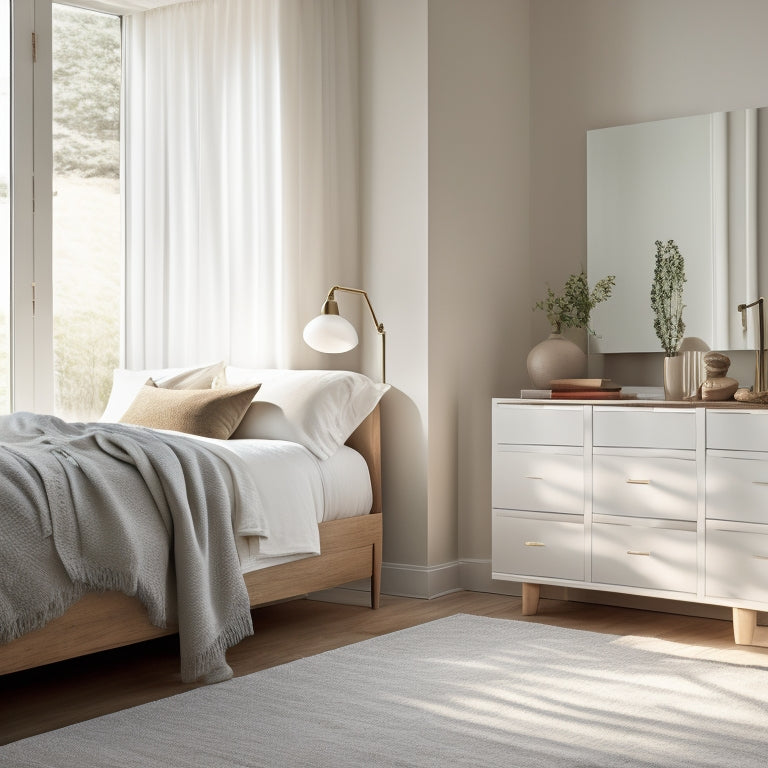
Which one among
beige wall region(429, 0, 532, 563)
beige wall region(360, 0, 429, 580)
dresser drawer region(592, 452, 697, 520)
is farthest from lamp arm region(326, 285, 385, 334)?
dresser drawer region(592, 452, 697, 520)

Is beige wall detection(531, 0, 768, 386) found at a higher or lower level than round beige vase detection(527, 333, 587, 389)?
higher

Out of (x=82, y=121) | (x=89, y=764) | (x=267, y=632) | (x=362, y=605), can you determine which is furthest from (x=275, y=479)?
(x=82, y=121)

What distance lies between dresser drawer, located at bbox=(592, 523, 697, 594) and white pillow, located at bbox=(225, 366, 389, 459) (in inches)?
36.6

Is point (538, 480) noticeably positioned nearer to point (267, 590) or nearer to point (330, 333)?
point (330, 333)

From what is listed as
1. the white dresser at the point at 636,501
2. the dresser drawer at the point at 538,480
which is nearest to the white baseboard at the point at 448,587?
the white dresser at the point at 636,501

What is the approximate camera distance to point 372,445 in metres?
3.91

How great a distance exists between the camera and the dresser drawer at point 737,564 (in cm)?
324

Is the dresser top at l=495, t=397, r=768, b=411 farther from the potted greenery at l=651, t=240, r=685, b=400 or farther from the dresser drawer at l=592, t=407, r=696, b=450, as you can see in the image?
the potted greenery at l=651, t=240, r=685, b=400

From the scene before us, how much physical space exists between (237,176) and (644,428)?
1.92 meters

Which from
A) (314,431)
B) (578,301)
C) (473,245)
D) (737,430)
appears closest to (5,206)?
(314,431)

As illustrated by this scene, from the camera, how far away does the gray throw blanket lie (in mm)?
2467

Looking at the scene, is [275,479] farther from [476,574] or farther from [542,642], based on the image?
[476,574]

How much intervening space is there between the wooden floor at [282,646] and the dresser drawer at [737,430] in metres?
0.62

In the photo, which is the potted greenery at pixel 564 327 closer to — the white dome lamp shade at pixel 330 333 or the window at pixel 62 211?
the white dome lamp shade at pixel 330 333
